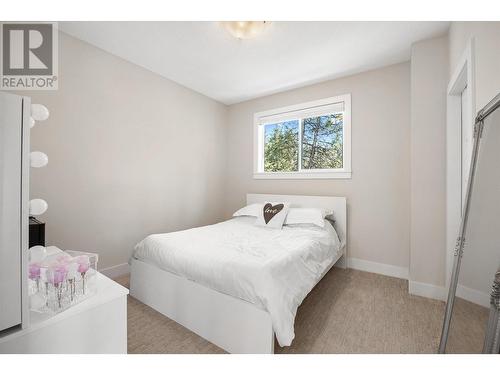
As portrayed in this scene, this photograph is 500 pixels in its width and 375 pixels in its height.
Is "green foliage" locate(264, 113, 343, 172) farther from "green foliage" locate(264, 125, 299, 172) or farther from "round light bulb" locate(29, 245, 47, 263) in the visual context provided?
"round light bulb" locate(29, 245, 47, 263)

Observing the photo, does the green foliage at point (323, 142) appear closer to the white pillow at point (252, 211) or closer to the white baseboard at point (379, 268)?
the white pillow at point (252, 211)

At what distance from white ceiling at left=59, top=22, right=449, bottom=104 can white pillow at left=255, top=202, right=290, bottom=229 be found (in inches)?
69.1

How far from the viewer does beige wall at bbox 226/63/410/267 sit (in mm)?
2672

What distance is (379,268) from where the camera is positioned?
2807 mm

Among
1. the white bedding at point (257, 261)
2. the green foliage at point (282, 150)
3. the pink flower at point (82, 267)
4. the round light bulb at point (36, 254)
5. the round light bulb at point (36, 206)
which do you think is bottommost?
the white bedding at point (257, 261)

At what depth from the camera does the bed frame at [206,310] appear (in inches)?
54.4

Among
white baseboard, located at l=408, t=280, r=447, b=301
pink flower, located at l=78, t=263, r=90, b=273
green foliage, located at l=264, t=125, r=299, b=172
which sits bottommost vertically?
white baseboard, located at l=408, t=280, r=447, b=301

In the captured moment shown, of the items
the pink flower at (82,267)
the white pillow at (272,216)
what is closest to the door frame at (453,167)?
the white pillow at (272,216)

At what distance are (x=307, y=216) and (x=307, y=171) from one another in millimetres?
866

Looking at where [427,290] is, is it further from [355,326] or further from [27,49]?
[27,49]

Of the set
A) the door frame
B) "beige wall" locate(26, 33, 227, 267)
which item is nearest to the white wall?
the door frame

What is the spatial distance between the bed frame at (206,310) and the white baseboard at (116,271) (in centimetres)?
65

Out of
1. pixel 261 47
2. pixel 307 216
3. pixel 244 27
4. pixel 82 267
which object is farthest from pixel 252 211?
pixel 82 267
